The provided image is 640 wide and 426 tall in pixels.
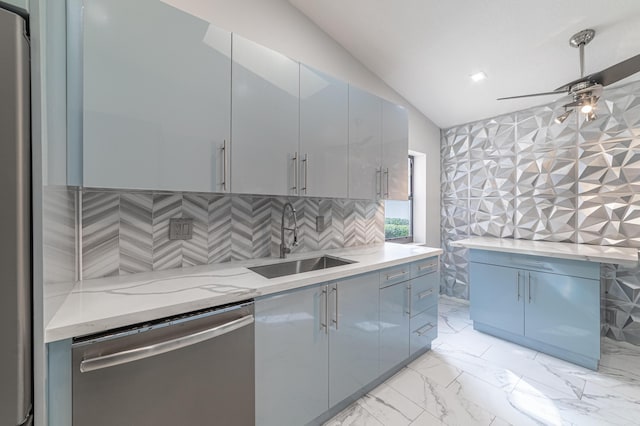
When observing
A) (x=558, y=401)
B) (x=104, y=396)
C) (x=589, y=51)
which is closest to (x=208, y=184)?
(x=104, y=396)

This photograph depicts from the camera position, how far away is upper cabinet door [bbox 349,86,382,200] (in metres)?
2.09

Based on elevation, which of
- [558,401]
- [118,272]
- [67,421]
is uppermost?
[118,272]

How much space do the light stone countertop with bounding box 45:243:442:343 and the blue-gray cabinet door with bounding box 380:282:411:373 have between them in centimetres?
35

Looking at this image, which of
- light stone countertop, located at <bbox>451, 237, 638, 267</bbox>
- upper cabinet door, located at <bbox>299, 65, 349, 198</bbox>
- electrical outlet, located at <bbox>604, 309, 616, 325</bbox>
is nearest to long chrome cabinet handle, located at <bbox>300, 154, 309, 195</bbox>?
upper cabinet door, located at <bbox>299, 65, 349, 198</bbox>

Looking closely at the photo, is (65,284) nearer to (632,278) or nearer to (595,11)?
(595,11)

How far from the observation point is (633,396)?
6.02 feet

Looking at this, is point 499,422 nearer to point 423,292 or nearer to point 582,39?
point 423,292

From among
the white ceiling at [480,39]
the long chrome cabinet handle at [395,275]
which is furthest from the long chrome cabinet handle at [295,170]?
the white ceiling at [480,39]

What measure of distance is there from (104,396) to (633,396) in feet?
10.5

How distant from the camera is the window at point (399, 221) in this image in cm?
342

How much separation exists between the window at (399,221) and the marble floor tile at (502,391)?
1.40 meters

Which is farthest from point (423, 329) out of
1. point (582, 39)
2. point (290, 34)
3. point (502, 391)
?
point (290, 34)

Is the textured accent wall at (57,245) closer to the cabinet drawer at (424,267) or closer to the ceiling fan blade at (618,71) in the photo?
the cabinet drawer at (424,267)

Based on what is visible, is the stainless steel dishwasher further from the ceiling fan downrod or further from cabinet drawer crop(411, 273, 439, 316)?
the ceiling fan downrod
